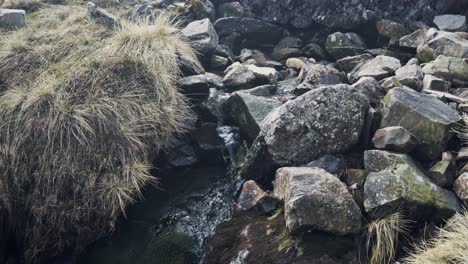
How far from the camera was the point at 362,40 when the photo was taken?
25.6ft

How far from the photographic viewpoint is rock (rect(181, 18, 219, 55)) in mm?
7664

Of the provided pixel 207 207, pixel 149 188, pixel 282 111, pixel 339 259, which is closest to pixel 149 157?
pixel 149 188

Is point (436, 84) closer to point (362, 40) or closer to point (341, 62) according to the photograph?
point (341, 62)

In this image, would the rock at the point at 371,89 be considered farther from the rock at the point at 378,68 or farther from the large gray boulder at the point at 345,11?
the large gray boulder at the point at 345,11

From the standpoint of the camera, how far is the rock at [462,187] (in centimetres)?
436

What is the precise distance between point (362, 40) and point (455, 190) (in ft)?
13.2

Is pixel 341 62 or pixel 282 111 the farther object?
pixel 341 62

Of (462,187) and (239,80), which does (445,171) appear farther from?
(239,80)

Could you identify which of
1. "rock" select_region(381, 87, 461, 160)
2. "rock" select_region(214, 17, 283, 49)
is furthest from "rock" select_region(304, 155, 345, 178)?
"rock" select_region(214, 17, 283, 49)

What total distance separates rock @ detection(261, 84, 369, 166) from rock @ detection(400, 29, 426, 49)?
2.57m

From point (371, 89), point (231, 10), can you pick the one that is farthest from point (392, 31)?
point (231, 10)


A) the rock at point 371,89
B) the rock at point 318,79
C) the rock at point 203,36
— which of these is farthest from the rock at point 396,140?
the rock at point 203,36

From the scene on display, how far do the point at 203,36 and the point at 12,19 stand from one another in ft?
12.0

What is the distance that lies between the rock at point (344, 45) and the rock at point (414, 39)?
27.6 inches
